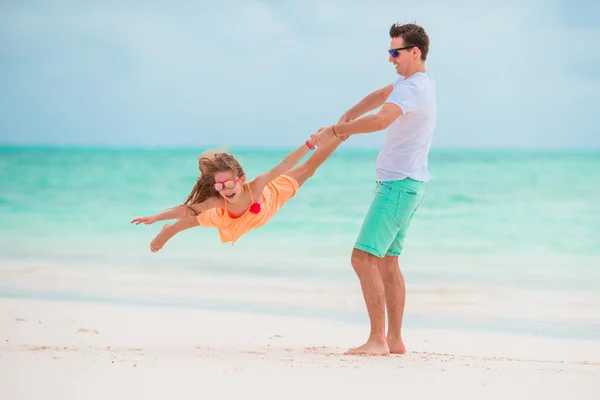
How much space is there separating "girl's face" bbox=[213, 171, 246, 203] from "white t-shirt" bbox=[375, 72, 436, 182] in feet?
2.50

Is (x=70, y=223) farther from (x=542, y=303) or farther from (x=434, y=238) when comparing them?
(x=542, y=303)

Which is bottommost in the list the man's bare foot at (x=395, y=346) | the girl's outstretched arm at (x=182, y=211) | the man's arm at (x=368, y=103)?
the man's bare foot at (x=395, y=346)

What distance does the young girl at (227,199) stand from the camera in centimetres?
448

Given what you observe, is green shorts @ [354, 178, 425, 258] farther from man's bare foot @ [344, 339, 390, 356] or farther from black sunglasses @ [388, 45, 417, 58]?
black sunglasses @ [388, 45, 417, 58]

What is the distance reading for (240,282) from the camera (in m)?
7.75

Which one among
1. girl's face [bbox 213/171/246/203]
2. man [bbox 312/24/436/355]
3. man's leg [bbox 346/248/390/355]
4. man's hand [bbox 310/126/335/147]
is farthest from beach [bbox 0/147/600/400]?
man's hand [bbox 310/126/335/147]

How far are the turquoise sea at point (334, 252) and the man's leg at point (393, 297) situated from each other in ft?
4.95

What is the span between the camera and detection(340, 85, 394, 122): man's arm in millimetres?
4629

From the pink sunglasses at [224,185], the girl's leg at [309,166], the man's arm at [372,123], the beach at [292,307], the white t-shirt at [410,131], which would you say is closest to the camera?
the beach at [292,307]

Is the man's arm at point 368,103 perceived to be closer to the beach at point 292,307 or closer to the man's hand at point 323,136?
the man's hand at point 323,136

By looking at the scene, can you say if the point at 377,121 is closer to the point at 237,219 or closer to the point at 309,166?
the point at 309,166

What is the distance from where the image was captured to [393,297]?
464cm

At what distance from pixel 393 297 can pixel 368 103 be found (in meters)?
1.11

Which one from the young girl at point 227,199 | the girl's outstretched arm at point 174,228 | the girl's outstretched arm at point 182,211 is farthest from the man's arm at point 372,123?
the girl's outstretched arm at point 174,228
